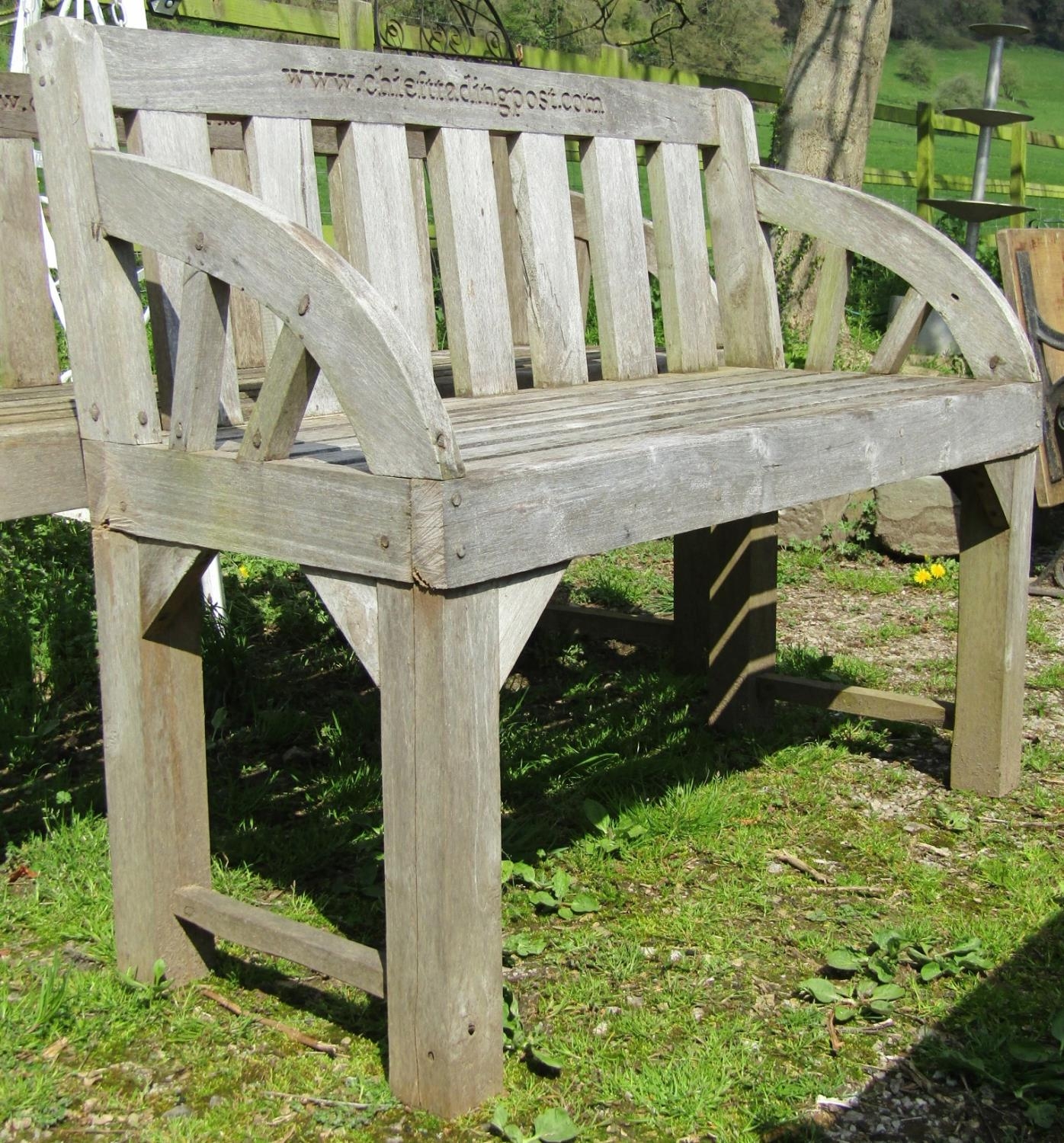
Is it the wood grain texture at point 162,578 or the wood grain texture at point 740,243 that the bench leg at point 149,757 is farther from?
the wood grain texture at point 740,243

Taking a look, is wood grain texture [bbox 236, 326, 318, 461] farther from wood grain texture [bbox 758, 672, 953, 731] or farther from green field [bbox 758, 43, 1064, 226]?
green field [bbox 758, 43, 1064, 226]

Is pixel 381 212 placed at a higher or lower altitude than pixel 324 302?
higher

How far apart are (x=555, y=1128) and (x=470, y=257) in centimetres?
A: 154

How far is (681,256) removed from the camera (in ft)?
9.95

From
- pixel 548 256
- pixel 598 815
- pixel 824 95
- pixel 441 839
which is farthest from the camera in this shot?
pixel 824 95

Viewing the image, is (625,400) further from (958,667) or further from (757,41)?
(757,41)

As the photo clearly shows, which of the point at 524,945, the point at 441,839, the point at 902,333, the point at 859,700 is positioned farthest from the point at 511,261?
the point at 441,839

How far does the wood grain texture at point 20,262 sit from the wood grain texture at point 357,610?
1.15 metres

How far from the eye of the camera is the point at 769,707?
3457 mm

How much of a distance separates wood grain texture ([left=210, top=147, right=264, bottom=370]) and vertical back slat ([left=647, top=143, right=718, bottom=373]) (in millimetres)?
862

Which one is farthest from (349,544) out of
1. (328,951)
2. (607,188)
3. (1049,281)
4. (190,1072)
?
A: (1049,281)

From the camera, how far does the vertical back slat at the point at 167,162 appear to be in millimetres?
2062

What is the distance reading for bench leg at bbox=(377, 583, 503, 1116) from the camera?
1.65 metres

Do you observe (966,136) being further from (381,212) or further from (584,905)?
(584,905)
